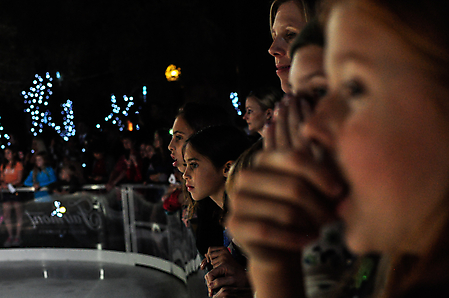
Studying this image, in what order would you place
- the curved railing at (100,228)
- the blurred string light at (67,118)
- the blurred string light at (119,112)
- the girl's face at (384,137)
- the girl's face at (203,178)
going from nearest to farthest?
the girl's face at (384,137), the girl's face at (203,178), the curved railing at (100,228), the blurred string light at (119,112), the blurred string light at (67,118)

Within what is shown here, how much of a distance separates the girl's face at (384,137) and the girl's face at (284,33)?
65cm

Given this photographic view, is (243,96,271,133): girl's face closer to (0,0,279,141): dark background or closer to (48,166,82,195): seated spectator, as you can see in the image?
(48,166,82,195): seated spectator

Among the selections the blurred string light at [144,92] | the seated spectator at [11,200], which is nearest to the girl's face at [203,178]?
the seated spectator at [11,200]

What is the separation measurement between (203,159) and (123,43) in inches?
470

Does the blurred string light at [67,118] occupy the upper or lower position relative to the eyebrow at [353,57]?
upper

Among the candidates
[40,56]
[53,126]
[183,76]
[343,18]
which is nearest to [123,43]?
[183,76]

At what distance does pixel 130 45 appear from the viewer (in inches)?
517

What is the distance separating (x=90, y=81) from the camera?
16531mm

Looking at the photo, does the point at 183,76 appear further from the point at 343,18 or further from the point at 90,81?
the point at 343,18

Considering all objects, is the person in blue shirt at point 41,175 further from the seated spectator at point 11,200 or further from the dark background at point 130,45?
the dark background at point 130,45

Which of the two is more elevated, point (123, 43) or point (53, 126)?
point (123, 43)

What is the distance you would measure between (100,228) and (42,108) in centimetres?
956

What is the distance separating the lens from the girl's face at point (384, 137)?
1.24 feet

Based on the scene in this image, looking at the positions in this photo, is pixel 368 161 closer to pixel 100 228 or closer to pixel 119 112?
pixel 100 228
